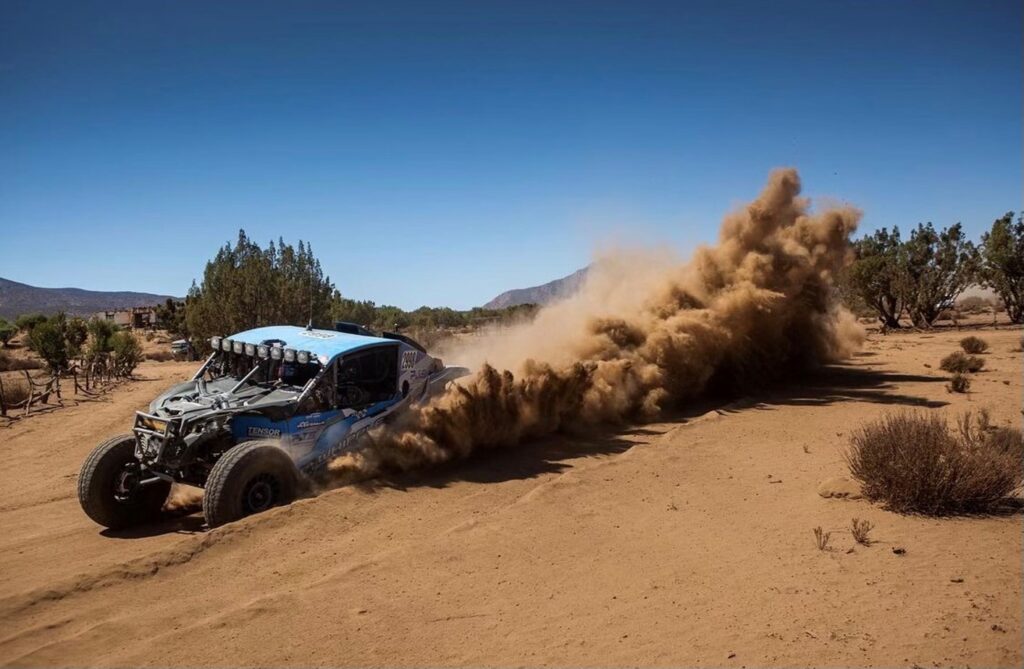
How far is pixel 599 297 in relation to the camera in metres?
20.6

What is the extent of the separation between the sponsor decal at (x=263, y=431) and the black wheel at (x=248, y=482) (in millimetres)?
369

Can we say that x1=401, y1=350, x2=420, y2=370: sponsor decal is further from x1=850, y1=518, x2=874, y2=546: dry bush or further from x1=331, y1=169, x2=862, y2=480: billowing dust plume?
x1=850, y1=518, x2=874, y2=546: dry bush

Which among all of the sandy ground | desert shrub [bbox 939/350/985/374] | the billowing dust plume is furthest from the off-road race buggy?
desert shrub [bbox 939/350/985/374]

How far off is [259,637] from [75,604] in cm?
203

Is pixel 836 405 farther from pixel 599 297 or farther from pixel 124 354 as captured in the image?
pixel 124 354

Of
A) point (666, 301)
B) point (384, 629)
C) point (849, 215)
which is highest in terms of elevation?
point (849, 215)

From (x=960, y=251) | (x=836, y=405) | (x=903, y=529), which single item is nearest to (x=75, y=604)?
(x=903, y=529)

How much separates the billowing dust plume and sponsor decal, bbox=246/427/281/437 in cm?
383

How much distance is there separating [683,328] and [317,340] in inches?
381

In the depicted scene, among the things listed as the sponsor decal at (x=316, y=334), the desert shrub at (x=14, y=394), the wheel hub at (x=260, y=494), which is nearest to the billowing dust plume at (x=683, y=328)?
the sponsor decal at (x=316, y=334)

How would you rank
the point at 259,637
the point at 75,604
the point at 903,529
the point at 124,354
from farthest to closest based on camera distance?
the point at 124,354, the point at 903,529, the point at 75,604, the point at 259,637

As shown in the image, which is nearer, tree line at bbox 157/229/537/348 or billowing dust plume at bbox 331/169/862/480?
billowing dust plume at bbox 331/169/862/480

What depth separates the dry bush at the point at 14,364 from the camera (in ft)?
92.9

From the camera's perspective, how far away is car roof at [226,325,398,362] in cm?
923
